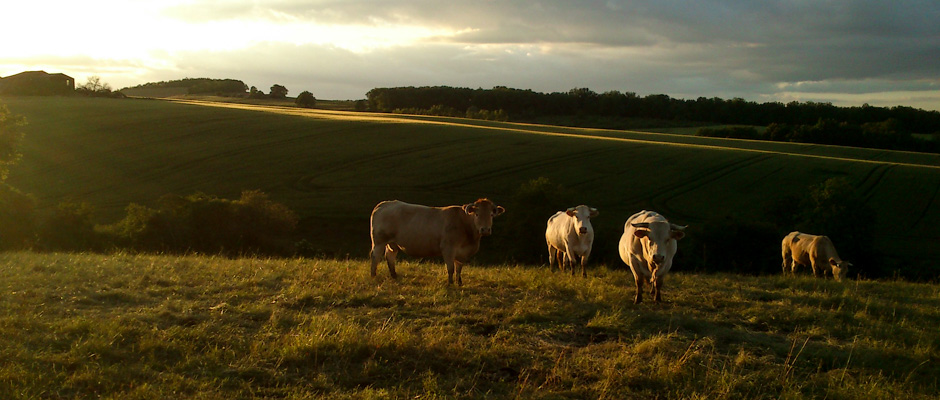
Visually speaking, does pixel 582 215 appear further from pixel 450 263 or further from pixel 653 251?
pixel 653 251

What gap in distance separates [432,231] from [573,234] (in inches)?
172

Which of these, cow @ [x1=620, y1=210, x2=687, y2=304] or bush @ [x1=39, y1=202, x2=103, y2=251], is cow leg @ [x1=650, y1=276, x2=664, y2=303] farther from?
bush @ [x1=39, y1=202, x2=103, y2=251]

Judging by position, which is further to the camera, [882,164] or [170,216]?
[882,164]

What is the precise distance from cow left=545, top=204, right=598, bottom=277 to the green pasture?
23971 millimetres

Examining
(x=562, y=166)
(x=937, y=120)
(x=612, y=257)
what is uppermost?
(x=937, y=120)

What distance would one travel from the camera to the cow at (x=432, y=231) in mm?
14383

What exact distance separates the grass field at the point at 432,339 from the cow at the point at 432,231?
4.49 feet

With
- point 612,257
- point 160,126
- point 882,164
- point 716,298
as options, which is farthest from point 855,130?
point 716,298

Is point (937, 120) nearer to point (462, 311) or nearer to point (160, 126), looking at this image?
point (160, 126)

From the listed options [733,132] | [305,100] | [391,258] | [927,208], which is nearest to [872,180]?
[927,208]

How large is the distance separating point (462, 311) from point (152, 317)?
4.53 meters

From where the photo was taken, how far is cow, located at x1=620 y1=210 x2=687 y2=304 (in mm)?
12201

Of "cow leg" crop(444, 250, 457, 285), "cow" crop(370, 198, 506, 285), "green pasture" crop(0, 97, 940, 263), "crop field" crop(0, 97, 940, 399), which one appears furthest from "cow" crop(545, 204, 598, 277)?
"green pasture" crop(0, 97, 940, 263)

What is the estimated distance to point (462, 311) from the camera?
10.7 m
